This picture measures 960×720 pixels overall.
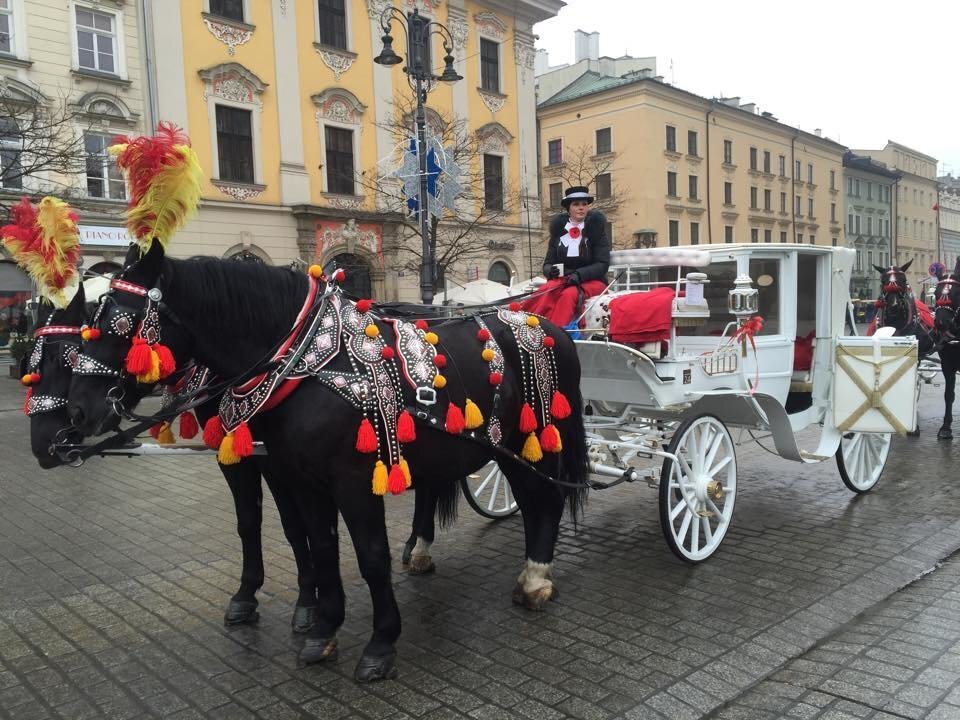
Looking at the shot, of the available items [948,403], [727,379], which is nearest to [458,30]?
[948,403]

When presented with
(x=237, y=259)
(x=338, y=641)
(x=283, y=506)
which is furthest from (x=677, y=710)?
(x=237, y=259)

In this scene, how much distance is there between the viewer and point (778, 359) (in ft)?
18.0

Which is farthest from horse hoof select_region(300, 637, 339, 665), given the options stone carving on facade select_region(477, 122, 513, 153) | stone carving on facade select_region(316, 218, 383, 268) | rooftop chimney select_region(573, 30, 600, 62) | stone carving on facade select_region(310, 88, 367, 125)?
rooftop chimney select_region(573, 30, 600, 62)

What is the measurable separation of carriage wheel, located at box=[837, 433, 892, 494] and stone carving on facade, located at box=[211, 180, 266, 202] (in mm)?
17535

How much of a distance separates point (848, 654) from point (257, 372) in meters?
3.02

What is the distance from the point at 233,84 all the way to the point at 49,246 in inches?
747

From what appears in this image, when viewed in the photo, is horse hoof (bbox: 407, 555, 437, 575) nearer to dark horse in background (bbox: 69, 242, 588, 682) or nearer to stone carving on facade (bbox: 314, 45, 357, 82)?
dark horse in background (bbox: 69, 242, 588, 682)

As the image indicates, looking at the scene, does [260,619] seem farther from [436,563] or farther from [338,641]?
[436,563]

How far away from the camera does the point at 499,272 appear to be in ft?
88.7

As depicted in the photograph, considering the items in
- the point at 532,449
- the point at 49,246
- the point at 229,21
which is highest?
the point at 229,21

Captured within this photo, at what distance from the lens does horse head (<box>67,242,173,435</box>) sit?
2891 mm

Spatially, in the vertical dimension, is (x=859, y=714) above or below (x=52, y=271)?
below

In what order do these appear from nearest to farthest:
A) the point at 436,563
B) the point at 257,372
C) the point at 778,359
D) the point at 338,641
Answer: the point at 257,372 < the point at 338,641 < the point at 436,563 < the point at 778,359

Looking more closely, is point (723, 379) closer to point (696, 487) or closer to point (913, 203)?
point (696, 487)
